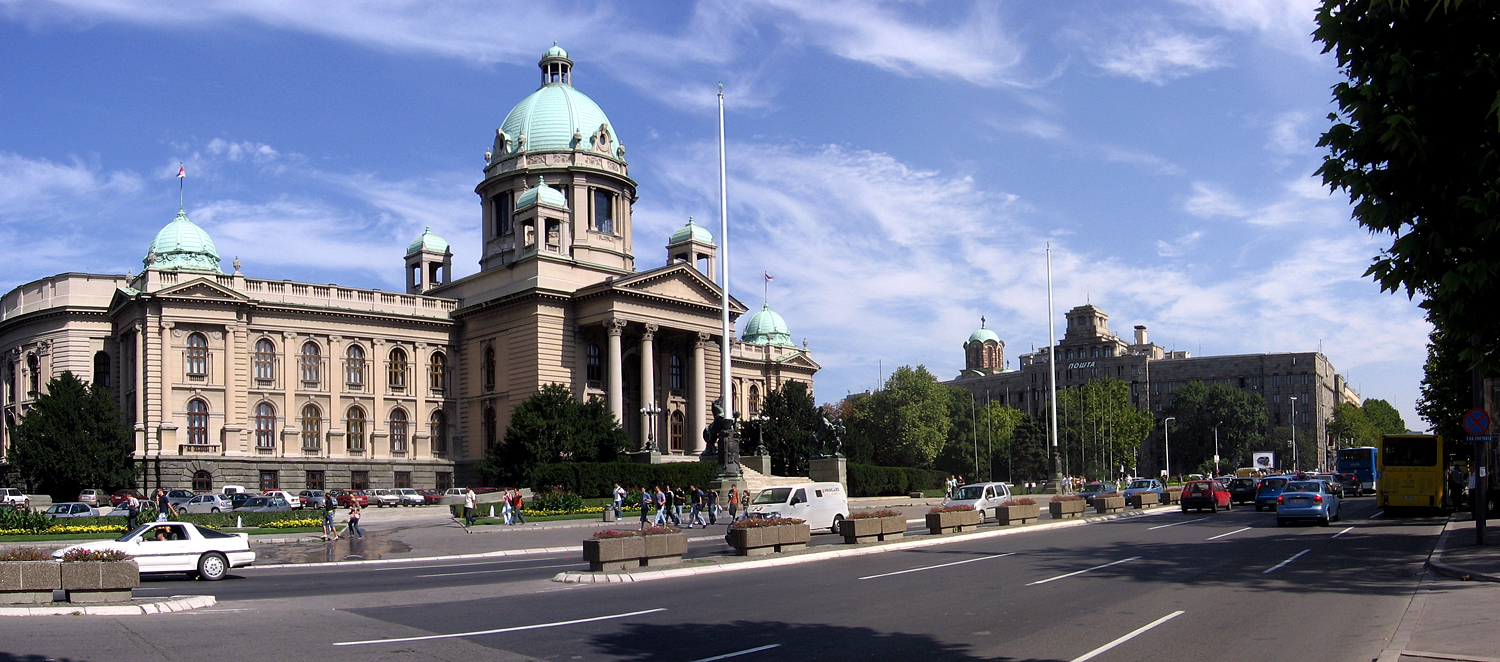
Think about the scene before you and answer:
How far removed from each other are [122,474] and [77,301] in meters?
17.5

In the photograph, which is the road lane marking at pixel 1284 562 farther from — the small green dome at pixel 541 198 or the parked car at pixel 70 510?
the small green dome at pixel 541 198

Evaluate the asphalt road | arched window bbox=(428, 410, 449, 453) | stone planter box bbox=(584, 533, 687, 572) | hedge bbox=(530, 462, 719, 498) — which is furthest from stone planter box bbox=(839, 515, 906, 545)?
arched window bbox=(428, 410, 449, 453)

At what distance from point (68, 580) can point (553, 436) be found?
4681cm

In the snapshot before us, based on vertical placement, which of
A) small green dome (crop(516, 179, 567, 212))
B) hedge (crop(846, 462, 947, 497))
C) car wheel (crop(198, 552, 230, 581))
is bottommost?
hedge (crop(846, 462, 947, 497))

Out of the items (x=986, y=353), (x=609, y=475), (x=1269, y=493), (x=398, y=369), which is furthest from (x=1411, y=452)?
(x=986, y=353)

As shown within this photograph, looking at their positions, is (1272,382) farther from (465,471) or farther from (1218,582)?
(1218,582)

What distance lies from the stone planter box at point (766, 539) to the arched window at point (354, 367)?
55.4 metres

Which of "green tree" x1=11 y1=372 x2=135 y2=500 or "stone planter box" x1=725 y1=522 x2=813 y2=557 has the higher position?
"green tree" x1=11 y1=372 x2=135 y2=500

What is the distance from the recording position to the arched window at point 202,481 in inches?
2682

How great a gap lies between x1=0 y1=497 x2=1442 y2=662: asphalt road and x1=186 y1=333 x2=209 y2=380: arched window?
1901 inches

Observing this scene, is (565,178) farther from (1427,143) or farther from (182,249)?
(1427,143)

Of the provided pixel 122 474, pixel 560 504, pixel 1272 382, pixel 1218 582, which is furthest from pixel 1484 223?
pixel 1272 382

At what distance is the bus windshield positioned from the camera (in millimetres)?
40969

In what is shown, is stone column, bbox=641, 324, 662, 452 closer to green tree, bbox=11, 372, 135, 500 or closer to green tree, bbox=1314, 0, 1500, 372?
green tree, bbox=11, 372, 135, 500
